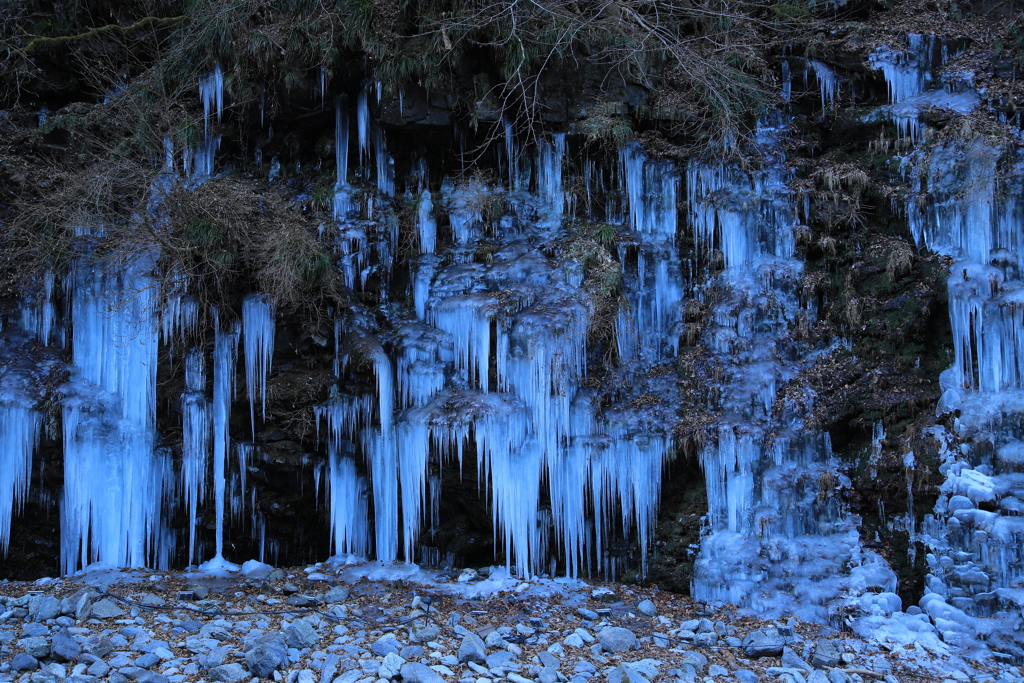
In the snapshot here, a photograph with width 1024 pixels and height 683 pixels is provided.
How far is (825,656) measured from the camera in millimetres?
5512

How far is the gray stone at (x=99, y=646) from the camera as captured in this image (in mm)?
5121

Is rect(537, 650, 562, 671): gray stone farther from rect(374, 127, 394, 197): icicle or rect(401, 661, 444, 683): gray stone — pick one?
rect(374, 127, 394, 197): icicle

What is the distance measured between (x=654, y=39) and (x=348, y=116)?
416 cm

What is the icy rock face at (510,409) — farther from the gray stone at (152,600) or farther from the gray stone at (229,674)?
the gray stone at (229,674)

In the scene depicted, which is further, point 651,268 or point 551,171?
point 551,171

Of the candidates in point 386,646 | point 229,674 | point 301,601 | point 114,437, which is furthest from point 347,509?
point 229,674

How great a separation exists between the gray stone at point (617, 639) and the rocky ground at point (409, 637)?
0.01m

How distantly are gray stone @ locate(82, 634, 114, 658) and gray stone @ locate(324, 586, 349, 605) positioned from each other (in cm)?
192

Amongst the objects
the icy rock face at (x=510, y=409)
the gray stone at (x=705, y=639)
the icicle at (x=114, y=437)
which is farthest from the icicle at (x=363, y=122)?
the gray stone at (x=705, y=639)

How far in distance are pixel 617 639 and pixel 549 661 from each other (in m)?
0.69

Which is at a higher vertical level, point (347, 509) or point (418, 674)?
point (347, 509)

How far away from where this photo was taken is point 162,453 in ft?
25.9

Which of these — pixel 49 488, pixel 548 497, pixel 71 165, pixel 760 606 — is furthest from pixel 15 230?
pixel 760 606

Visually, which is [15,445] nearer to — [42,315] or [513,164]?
[42,315]
